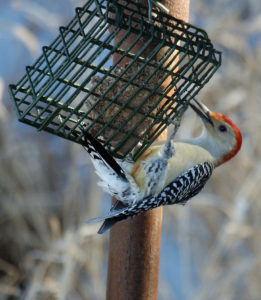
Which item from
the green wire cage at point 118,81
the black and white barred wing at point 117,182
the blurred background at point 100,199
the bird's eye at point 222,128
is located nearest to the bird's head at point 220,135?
the bird's eye at point 222,128

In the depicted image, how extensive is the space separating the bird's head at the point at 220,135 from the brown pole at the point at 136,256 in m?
0.80

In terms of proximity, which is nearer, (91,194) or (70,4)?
(91,194)

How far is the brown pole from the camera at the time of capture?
2.79 m

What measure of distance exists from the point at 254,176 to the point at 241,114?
0.99 meters

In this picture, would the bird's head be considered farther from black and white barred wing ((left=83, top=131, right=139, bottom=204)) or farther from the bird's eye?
black and white barred wing ((left=83, top=131, right=139, bottom=204))

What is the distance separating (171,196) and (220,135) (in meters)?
0.75

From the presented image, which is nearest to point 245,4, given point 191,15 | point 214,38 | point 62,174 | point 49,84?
point 191,15

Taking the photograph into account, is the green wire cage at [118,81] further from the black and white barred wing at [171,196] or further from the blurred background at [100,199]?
the blurred background at [100,199]

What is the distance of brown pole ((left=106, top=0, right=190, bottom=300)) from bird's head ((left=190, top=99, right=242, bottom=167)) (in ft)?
2.64

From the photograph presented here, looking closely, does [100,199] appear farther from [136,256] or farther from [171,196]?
[136,256]

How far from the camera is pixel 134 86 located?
8.82ft

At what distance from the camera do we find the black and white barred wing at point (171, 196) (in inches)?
110

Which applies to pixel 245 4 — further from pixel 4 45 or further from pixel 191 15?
pixel 4 45

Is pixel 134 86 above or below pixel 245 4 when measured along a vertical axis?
below
